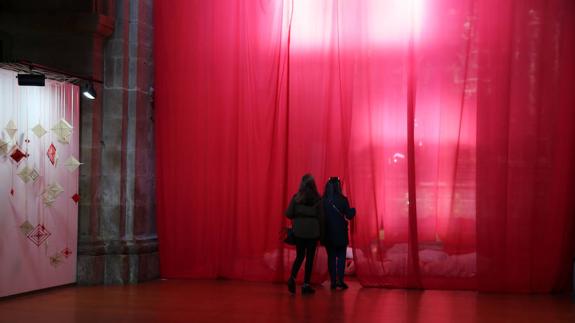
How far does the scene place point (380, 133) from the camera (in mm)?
11312

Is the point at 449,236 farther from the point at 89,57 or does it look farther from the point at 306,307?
the point at 89,57

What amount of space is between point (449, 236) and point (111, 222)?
4880 millimetres

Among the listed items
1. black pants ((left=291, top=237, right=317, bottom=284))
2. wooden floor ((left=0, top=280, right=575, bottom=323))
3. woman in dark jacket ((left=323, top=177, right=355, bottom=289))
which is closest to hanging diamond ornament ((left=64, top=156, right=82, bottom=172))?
wooden floor ((left=0, top=280, right=575, bottom=323))

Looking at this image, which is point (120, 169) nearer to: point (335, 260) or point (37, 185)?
point (37, 185)

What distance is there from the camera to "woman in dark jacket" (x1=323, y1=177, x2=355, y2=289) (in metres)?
10.7

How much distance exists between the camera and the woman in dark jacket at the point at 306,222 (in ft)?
33.8

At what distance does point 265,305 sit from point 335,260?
1896 millimetres

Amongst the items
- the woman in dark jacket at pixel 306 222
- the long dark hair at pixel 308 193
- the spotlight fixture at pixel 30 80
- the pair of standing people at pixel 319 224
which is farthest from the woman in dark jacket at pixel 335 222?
the spotlight fixture at pixel 30 80

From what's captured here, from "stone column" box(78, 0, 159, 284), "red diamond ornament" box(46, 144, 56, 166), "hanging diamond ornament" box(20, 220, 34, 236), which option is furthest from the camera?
"stone column" box(78, 0, 159, 284)

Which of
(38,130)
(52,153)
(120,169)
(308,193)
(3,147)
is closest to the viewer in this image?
Answer: (3,147)

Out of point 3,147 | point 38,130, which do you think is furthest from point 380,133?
point 3,147

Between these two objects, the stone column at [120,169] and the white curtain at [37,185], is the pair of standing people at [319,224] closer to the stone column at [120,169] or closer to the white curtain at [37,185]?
the stone column at [120,169]

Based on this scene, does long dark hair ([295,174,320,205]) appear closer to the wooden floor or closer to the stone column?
the wooden floor

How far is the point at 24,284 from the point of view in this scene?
33.1ft
